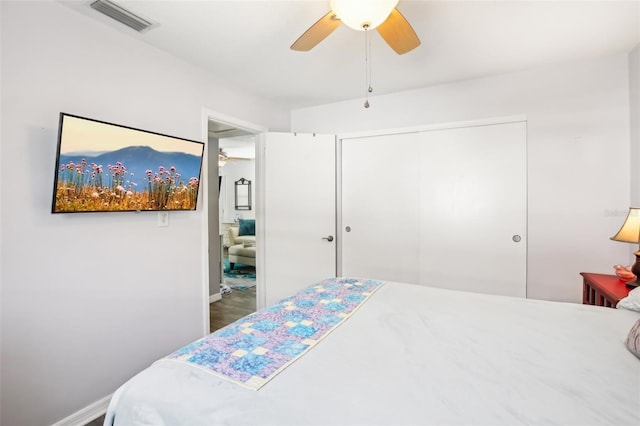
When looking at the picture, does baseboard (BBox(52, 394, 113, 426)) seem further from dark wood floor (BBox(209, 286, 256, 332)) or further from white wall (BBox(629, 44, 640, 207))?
white wall (BBox(629, 44, 640, 207))

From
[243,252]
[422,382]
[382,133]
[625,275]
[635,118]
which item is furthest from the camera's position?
[243,252]

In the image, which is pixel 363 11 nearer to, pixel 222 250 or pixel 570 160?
pixel 570 160

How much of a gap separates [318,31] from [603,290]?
2.33 metres

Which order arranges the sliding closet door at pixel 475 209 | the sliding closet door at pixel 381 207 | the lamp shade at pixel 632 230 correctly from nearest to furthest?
the lamp shade at pixel 632 230 → the sliding closet door at pixel 475 209 → the sliding closet door at pixel 381 207

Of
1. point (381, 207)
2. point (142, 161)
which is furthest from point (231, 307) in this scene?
point (142, 161)

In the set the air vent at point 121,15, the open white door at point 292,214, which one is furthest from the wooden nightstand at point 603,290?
the air vent at point 121,15

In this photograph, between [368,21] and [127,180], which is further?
[127,180]

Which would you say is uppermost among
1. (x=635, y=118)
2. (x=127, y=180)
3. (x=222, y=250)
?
(x=635, y=118)

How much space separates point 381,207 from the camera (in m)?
3.22

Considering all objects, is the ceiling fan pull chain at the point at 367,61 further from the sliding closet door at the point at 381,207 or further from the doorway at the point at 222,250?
the doorway at the point at 222,250

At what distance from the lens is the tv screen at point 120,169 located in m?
1.62

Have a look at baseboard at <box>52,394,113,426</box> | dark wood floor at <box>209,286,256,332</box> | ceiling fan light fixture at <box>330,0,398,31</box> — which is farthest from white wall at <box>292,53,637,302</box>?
baseboard at <box>52,394,113,426</box>

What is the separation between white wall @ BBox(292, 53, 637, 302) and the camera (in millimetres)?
2355

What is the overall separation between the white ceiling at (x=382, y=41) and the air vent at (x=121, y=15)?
5 cm
